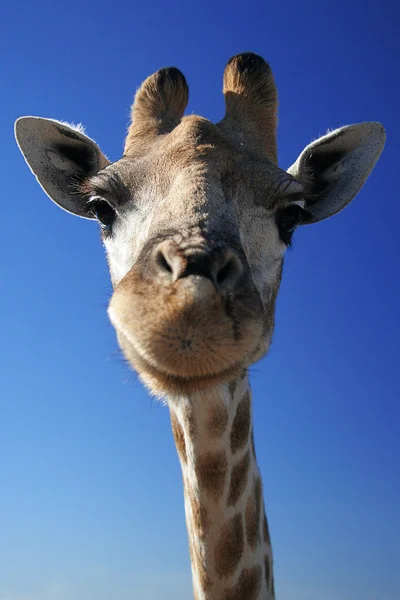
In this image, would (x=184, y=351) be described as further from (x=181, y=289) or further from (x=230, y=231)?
(x=230, y=231)

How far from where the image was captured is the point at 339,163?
7711 mm

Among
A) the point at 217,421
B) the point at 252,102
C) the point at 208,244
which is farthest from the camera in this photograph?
the point at 252,102

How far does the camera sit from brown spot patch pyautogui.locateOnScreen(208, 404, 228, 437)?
5.78 metres

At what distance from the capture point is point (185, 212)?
4.90 m

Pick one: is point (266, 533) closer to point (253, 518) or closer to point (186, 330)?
point (253, 518)

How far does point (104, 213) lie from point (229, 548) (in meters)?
3.43

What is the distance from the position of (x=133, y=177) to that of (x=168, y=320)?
246 cm

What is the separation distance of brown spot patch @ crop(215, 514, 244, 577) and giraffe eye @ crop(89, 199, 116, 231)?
3093 millimetres

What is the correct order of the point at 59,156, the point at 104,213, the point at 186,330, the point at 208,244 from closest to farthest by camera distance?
1. the point at 186,330
2. the point at 208,244
3. the point at 104,213
4. the point at 59,156

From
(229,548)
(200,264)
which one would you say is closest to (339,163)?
(200,264)

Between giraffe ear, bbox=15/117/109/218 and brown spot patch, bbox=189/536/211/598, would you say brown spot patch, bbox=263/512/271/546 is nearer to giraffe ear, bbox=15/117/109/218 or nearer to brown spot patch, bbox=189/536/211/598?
brown spot patch, bbox=189/536/211/598

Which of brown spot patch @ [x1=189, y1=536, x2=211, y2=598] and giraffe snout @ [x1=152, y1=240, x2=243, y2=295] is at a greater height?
giraffe snout @ [x1=152, y1=240, x2=243, y2=295]

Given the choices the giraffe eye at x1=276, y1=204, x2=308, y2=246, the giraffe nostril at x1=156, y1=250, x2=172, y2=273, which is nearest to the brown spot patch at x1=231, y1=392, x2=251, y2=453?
the giraffe eye at x1=276, y1=204, x2=308, y2=246

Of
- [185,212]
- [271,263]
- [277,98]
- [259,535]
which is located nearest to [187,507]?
[259,535]
